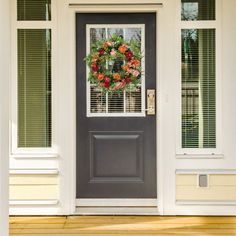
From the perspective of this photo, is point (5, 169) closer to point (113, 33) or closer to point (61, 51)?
point (61, 51)

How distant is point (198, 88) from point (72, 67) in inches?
49.1

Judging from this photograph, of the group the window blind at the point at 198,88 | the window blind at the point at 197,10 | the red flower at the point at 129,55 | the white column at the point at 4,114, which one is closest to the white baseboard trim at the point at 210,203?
the window blind at the point at 198,88

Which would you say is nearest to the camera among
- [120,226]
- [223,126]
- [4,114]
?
[4,114]

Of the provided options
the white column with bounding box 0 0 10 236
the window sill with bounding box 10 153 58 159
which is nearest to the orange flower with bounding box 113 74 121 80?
the window sill with bounding box 10 153 58 159

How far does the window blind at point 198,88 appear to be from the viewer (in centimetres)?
454

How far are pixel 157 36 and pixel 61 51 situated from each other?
947 millimetres

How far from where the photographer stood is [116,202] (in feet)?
15.3

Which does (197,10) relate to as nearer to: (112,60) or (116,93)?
(112,60)

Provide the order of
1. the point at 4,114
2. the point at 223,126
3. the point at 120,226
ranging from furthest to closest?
the point at 223,126
the point at 120,226
the point at 4,114

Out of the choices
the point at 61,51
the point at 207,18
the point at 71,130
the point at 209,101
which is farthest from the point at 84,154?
the point at 207,18

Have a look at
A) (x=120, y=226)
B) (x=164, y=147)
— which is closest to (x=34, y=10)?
(x=164, y=147)

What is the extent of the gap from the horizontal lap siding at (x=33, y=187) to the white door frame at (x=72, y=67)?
0.09 metres

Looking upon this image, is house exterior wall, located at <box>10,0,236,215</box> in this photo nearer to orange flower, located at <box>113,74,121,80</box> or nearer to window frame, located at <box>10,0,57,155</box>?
window frame, located at <box>10,0,57,155</box>

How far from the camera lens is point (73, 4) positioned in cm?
450
